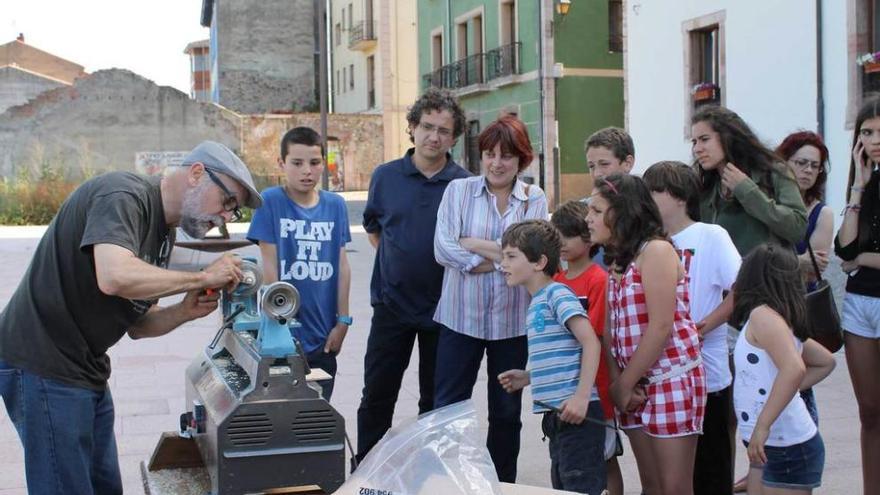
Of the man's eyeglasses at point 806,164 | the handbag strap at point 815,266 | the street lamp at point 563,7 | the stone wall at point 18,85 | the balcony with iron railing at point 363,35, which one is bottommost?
the handbag strap at point 815,266

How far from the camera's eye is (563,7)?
27406 mm

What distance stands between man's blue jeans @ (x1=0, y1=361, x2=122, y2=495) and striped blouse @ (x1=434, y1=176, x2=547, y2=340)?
168 centimetres

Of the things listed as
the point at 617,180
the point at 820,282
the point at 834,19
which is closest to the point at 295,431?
the point at 617,180

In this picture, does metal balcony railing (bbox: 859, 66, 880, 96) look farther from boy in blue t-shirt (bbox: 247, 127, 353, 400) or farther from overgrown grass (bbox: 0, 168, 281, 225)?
overgrown grass (bbox: 0, 168, 281, 225)

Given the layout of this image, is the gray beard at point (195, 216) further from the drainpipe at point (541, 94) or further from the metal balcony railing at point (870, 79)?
the drainpipe at point (541, 94)

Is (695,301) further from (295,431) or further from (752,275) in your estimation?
(295,431)

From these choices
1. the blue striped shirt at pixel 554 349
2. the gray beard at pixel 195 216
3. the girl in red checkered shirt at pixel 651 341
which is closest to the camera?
the gray beard at pixel 195 216

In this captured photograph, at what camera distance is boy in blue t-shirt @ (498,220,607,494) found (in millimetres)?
3596

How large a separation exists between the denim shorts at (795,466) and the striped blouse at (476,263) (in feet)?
3.70

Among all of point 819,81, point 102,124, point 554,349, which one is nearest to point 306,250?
point 554,349

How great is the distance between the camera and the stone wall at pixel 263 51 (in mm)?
47938

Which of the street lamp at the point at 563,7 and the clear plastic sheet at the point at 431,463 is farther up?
the street lamp at the point at 563,7

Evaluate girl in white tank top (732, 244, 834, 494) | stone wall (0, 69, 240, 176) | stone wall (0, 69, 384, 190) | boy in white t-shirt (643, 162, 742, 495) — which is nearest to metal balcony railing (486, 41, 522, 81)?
stone wall (0, 69, 384, 190)

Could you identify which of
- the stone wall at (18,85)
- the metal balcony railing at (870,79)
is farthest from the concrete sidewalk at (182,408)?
the stone wall at (18,85)
